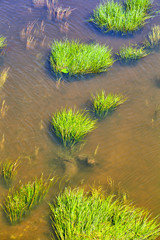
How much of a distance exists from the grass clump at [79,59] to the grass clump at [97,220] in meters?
3.14

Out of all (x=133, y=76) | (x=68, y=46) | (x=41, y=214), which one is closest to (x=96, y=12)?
(x=68, y=46)

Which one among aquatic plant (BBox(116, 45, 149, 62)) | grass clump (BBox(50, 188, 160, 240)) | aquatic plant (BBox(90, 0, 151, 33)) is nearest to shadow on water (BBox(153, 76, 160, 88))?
aquatic plant (BBox(116, 45, 149, 62))

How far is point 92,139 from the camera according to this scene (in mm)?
4895

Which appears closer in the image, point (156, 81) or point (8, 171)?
point (8, 171)

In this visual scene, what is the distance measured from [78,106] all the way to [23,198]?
2.23 meters

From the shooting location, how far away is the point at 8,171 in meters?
4.25

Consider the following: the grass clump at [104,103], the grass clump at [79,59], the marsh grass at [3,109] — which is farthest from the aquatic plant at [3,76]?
the grass clump at [104,103]

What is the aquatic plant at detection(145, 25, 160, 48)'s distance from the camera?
7.10 m

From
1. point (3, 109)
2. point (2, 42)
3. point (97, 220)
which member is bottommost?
point (97, 220)

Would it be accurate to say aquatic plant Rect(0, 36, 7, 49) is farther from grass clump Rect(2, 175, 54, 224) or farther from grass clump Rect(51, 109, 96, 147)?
grass clump Rect(2, 175, 54, 224)

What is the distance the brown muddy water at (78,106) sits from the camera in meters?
4.20

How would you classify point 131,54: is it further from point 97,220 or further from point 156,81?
point 97,220

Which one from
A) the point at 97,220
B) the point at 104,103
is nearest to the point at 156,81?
the point at 104,103

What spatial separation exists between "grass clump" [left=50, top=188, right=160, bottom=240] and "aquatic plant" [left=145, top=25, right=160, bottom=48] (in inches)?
182
